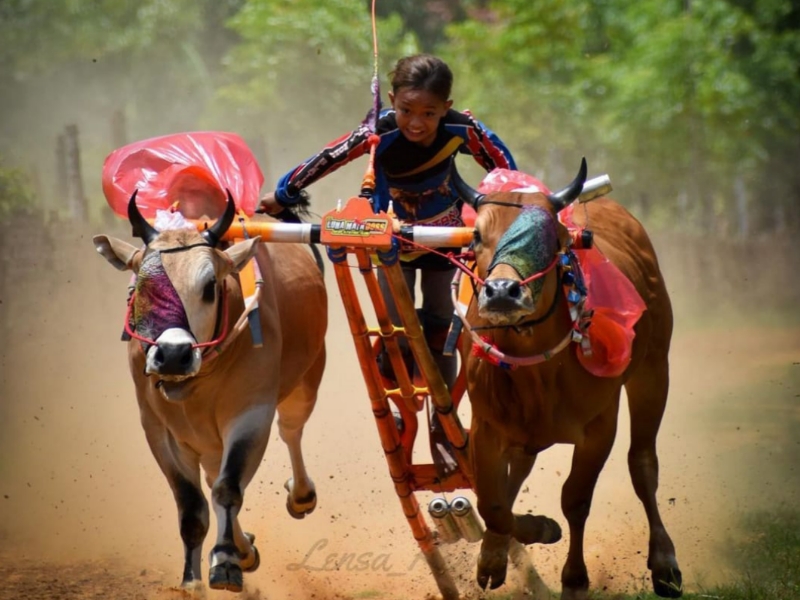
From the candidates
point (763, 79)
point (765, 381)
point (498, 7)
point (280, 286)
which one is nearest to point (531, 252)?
point (280, 286)

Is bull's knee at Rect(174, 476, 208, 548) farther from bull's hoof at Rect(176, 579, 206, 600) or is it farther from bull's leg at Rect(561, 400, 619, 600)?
bull's leg at Rect(561, 400, 619, 600)

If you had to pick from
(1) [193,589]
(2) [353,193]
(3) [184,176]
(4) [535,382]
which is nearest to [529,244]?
(4) [535,382]

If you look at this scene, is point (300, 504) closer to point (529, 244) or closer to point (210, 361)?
point (210, 361)

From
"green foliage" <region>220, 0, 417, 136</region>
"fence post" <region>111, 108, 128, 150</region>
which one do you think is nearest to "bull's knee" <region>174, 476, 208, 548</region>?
"fence post" <region>111, 108, 128, 150</region>

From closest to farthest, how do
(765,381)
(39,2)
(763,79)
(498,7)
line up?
(765,381), (763,79), (39,2), (498,7)

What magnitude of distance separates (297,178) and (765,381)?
6964 mm

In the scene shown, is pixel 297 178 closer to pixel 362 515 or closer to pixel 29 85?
pixel 362 515

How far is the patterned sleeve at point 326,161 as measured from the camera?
20.0ft

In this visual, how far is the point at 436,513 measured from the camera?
245 inches

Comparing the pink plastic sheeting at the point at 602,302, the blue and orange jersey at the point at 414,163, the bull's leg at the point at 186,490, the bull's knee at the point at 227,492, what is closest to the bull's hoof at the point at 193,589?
the bull's leg at the point at 186,490

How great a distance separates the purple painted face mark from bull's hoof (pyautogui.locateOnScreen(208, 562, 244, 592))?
41.4 inches

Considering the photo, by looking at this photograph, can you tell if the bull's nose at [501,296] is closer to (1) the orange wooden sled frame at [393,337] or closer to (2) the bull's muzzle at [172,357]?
(1) the orange wooden sled frame at [393,337]

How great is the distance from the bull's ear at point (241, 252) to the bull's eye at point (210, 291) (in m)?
0.19

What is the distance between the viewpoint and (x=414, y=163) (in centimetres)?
636
